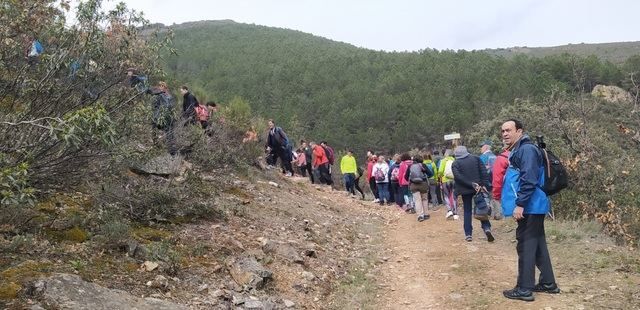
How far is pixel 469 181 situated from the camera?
8055 millimetres

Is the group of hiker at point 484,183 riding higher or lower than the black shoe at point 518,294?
higher

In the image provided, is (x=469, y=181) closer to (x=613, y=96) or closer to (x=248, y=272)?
(x=248, y=272)

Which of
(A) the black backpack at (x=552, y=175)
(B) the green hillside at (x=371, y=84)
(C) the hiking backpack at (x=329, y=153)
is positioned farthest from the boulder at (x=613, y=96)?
(B) the green hillside at (x=371, y=84)

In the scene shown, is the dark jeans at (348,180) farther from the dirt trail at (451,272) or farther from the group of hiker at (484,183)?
the dirt trail at (451,272)

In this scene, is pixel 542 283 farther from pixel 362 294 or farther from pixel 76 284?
pixel 76 284

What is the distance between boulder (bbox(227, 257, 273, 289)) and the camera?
5239 millimetres

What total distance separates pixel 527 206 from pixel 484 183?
10.1ft

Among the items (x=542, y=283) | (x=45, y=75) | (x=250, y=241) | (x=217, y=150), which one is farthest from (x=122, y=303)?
(x=217, y=150)

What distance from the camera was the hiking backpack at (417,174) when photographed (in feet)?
33.4

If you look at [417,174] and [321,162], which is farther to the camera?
[321,162]

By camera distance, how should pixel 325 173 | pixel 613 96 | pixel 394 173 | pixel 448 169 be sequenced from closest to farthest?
pixel 448 169, pixel 394 173, pixel 325 173, pixel 613 96

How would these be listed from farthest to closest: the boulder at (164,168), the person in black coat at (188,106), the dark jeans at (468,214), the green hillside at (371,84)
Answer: the green hillside at (371,84)
the person in black coat at (188,106)
the dark jeans at (468,214)
the boulder at (164,168)

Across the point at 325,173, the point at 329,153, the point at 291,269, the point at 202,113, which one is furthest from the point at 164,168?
the point at 325,173

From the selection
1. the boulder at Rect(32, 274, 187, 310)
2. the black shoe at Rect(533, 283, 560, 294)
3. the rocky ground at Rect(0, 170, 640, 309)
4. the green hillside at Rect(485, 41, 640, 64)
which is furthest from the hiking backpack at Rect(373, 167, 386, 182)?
the green hillside at Rect(485, 41, 640, 64)
